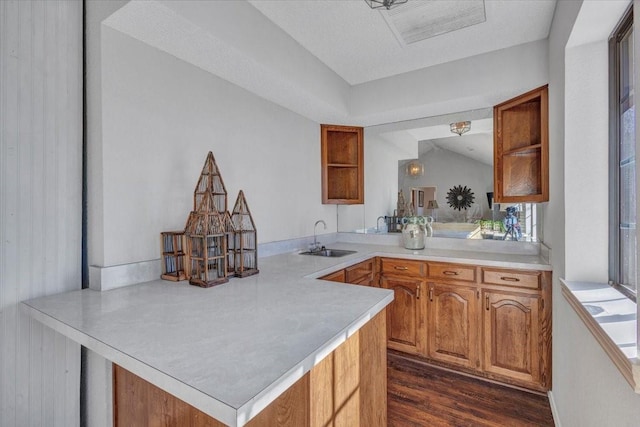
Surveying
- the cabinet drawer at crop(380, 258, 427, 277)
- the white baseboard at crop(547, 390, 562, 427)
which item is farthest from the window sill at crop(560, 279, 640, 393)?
the cabinet drawer at crop(380, 258, 427, 277)

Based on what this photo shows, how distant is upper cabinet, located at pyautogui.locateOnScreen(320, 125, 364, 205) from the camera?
329 centimetres

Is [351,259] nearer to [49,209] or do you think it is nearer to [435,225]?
[435,225]

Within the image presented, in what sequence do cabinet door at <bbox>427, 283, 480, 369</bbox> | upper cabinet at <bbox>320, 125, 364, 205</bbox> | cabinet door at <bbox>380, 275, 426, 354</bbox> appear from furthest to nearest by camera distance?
upper cabinet at <bbox>320, 125, 364, 205</bbox>
cabinet door at <bbox>380, 275, 426, 354</bbox>
cabinet door at <bbox>427, 283, 480, 369</bbox>

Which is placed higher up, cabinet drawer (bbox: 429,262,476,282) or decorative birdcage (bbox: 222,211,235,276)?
decorative birdcage (bbox: 222,211,235,276)

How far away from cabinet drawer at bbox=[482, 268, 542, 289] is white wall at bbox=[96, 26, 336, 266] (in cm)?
168

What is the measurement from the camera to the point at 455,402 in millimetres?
2072

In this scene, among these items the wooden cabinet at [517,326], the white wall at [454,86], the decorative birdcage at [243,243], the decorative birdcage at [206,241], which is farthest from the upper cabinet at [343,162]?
the decorative birdcage at [206,241]

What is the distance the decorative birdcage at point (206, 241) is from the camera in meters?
1.62

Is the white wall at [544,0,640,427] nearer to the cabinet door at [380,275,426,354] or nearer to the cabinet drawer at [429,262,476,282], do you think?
the cabinet drawer at [429,262,476,282]

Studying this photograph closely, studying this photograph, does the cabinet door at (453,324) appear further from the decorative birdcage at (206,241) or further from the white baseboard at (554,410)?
the decorative birdcage at (206,241)

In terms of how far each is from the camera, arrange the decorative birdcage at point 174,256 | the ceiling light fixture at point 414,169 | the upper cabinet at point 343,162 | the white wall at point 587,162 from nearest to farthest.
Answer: the white wall at point 587,162
the decorative birdcage at point 174,256
the ceiling light fixture at point 414,169
the upper cabinet at point 343,162

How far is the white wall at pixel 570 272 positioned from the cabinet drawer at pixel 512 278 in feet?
0.60

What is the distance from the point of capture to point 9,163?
130 centimetres

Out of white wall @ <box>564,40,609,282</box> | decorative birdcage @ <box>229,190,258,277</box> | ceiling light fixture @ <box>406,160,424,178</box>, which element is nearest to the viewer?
white wall @ <box>564,40,609,282</box>
